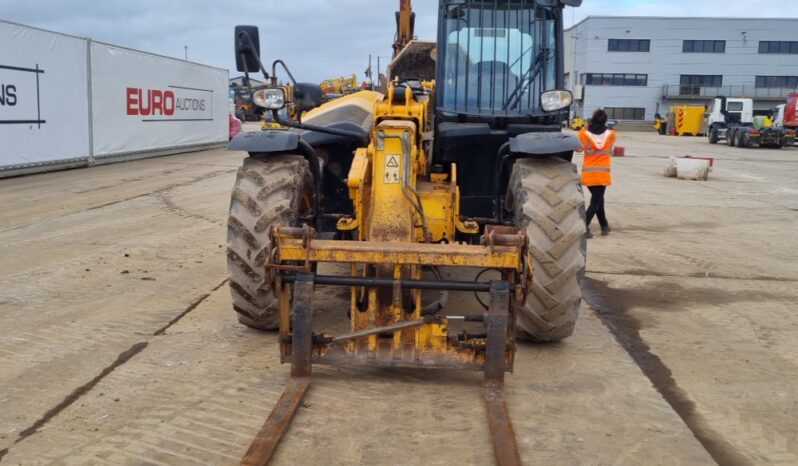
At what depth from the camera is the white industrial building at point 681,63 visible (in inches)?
2484

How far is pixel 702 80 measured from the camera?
64.3 m

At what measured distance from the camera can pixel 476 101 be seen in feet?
19.8

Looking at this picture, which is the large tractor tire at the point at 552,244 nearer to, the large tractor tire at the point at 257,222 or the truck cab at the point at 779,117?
the large tractor tire at the point at 257,222

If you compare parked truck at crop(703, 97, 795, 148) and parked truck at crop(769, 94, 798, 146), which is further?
parked truck at crop(769, 94, 798, 146)

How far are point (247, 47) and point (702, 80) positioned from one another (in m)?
66.9

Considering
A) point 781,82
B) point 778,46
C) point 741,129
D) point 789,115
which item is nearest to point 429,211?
point 741,129

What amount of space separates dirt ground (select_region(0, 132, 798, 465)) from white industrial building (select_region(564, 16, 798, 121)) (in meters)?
57.4

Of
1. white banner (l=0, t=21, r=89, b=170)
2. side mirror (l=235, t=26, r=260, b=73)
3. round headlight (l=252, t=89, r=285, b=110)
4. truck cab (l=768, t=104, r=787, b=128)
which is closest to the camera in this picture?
side mirror (l=235, t=26, r=260, b=73)

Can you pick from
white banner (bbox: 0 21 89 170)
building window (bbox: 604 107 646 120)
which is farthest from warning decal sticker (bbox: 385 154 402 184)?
building window (bbox: 604 107 646 120)

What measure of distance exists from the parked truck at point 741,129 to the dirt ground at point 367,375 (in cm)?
2928

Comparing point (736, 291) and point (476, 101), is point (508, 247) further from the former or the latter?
point (736, 291)

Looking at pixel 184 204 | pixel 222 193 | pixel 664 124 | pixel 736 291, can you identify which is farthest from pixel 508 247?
pixel 664 124

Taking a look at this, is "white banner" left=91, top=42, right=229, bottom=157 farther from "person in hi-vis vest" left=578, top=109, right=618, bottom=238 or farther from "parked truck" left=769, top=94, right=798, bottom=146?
"parked truck" left=769, top=94, right=798, bottom=146

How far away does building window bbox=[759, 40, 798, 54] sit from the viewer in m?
63.3
